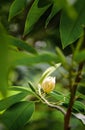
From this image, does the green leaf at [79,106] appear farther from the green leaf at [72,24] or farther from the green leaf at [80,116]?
the green leaf at [72,24]

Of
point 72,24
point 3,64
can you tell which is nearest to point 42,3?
point 72,24

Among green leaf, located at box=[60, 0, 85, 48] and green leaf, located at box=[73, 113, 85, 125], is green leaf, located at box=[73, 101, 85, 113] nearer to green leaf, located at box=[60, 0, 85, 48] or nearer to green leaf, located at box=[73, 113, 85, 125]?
green leaf, located at box=[73, 113, 85, 125]

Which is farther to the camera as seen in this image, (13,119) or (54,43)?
(54,43)

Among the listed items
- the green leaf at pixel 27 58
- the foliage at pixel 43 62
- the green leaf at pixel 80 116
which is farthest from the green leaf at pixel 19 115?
the green leaf at pixel 27 58

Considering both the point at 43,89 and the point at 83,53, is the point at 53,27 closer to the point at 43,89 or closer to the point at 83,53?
the point at 43,89

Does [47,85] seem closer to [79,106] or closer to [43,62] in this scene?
[79,106]

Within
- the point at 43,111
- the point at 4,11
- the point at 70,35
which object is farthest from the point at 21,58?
the point at 4,11
